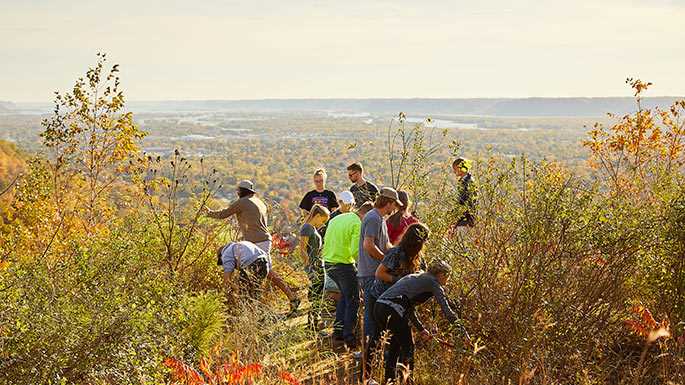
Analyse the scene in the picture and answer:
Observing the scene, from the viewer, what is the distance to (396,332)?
610cm

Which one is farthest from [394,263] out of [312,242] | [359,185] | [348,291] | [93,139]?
[93,139]

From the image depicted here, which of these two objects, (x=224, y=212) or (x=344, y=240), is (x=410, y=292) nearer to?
(x=344, y=240)

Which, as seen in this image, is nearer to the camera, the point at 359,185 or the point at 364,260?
the point at 364,260

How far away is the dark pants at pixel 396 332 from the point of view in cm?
605

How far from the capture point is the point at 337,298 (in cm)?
791

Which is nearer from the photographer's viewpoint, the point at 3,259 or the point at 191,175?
the point at 3,259

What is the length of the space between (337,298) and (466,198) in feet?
6.13

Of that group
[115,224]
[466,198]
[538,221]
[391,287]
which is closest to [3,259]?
[115,224]

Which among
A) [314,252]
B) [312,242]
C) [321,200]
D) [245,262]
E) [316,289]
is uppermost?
[321,200]

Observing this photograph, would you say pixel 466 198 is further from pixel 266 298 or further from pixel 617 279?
pixel 266 298

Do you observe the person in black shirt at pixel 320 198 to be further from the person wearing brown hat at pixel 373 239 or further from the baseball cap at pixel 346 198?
the person wearing brown hat at pixel 373 239

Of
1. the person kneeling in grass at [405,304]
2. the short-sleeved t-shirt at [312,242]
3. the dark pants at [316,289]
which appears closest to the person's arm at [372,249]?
the person kneeling in grass at [405,304]

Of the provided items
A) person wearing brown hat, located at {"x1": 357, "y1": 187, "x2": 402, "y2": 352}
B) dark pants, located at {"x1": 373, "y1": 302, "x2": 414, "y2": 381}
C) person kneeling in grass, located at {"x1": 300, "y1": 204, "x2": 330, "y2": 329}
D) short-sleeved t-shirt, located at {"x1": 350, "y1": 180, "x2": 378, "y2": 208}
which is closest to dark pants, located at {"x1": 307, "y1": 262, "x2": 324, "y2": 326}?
person kneeling in grass, located at {"x1": 300, "y1": 204, "x2": 330, "y2": 329}

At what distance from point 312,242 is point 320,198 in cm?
142
